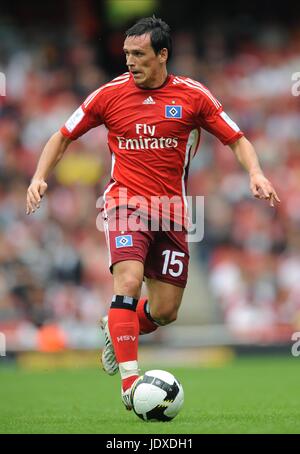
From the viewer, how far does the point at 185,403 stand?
9117mm

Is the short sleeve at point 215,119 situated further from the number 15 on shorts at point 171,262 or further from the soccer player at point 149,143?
the number 15 on shorts at point 171,262

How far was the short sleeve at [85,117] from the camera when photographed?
793 centimetres

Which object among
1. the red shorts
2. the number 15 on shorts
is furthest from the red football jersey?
the number 15 on shorts

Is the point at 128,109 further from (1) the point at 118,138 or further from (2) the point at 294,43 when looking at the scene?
(2) the point at 294,43

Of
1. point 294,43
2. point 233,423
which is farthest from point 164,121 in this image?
point 294,43

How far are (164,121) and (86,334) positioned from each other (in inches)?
329

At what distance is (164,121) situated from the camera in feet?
25.8
